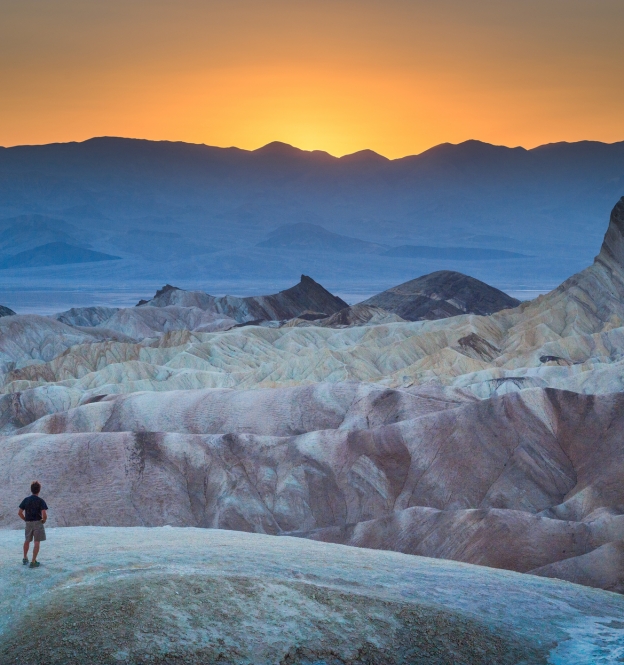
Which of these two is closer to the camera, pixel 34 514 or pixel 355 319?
pixel 34 514

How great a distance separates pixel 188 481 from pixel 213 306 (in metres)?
109

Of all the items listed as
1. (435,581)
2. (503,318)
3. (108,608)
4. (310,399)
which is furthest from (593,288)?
(108,608)

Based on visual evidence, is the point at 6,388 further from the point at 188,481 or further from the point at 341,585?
the point at 341,585

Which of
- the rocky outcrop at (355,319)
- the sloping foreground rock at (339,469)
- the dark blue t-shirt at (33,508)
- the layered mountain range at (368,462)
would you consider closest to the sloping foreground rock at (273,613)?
the dark blue t-shirt at (33,508)

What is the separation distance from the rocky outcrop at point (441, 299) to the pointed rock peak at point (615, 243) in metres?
39.2

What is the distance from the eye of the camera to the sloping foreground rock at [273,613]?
53.9ft

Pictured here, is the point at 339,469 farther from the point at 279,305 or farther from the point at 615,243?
the point at 279,305

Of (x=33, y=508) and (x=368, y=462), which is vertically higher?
(x=33, y=508)

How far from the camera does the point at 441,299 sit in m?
146

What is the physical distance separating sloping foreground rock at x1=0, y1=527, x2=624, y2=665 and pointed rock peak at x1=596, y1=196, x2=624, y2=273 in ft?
262

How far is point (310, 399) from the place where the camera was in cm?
5294

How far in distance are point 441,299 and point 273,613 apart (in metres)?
130

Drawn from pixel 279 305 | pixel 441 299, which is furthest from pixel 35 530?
pixel 441 299

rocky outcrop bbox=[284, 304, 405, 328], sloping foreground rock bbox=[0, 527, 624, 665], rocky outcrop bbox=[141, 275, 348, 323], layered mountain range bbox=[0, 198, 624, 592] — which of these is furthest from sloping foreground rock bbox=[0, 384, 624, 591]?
rocky outcrop bbox=[141, 275, 348, 323]
